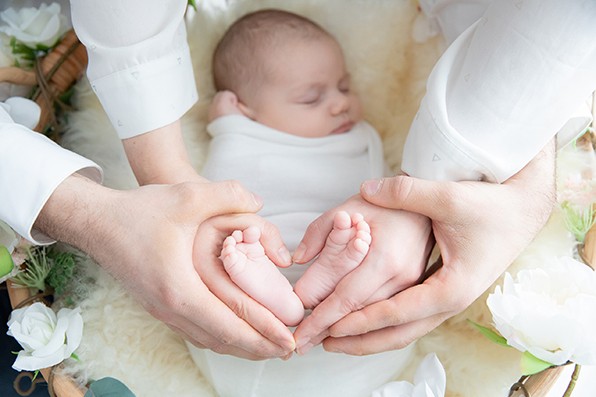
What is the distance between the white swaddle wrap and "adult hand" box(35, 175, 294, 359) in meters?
0.14

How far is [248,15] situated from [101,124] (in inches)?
13.8

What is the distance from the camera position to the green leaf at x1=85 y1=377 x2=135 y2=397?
937 mm

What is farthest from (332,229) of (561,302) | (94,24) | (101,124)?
(101,124)

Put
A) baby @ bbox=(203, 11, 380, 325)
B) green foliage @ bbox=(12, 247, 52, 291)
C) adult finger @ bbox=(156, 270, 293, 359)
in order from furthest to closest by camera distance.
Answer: baby @ bbox=(203, 11, 380, 325) → green foliage @ bbox=(12, 247, 52, 291) → adult finger @ bbox=(156, 270, 293, 359)

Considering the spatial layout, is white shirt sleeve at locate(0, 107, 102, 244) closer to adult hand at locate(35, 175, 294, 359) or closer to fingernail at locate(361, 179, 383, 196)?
adult hand at locate(35, 175, 294, 359)

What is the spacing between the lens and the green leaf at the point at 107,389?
36.9 inches

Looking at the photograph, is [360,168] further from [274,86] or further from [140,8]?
[140,8]

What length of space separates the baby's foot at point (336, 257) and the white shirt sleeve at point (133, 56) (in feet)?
1.02

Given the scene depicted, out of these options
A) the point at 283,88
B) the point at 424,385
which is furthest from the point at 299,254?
the point at 283,88

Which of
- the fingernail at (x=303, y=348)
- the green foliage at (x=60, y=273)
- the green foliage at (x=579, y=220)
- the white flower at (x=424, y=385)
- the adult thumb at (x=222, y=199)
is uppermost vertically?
the adult thumb at (x=222, y=199)

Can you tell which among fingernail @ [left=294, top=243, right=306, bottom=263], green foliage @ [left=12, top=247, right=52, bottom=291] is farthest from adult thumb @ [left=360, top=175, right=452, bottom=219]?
green foliage @ [left=12, top=247, right=52, bottom=291]

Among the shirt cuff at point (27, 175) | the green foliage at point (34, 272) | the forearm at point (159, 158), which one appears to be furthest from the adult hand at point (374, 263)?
the green foliage at point (34, 272)

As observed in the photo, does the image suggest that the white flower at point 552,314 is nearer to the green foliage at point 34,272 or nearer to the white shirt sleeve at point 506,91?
the white shirt sleeve at point 506,91

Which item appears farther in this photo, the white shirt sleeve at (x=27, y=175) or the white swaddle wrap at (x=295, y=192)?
the white swaddle wrap at (x=295, y=192)
